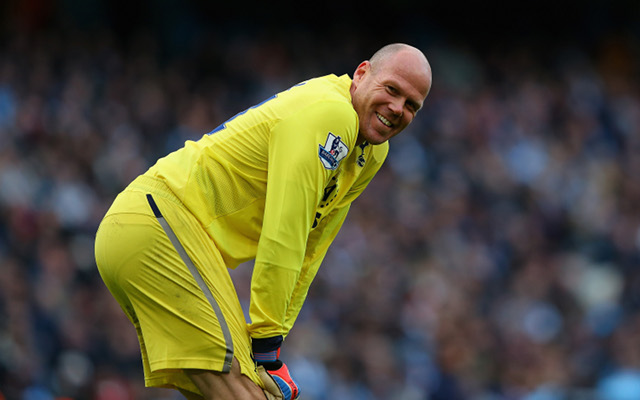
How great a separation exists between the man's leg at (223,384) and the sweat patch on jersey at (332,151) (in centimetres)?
107

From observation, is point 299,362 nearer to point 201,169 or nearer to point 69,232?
point 69,232

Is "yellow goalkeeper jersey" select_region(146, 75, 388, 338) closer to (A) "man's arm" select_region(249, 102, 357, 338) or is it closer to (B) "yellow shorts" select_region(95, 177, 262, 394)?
(A) "man's arm" select_region(249, 102, 357, 338)

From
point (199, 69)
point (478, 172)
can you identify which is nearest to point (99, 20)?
point (199, 69)

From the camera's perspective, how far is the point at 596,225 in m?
14.3

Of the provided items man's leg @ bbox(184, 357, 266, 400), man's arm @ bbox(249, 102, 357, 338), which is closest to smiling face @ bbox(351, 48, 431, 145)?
man's arm @ bbox(249, 102, 357, 338)

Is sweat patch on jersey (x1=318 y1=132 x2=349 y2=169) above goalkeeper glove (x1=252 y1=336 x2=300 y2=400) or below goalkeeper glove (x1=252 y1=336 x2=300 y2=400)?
above

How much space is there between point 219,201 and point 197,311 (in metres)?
0.58

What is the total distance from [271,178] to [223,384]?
40.6 inches

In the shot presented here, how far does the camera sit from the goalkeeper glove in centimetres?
470

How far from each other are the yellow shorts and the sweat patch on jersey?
0.74 metres

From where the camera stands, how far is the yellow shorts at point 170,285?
14.9ft

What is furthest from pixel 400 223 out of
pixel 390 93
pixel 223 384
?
pixel 223 384

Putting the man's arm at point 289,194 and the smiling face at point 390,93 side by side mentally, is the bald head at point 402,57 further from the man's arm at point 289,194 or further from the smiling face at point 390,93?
the man's arm at point 289,194

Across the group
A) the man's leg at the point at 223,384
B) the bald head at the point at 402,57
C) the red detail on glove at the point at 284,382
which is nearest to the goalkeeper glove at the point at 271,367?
the red detail on glove at the point at 284,382
